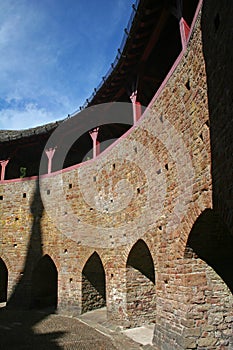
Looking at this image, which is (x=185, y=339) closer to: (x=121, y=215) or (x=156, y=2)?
(x=121, y=215)

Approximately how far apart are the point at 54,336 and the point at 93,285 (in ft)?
10.9

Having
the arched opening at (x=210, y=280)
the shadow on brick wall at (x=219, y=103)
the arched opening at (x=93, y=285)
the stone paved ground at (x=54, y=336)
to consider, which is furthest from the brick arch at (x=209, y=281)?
the arched opening at (x=93, y=285)

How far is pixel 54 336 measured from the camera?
313 inches

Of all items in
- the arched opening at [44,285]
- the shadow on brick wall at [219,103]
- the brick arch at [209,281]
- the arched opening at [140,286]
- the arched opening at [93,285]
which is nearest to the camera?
the shadow on brick wall at [219,103]

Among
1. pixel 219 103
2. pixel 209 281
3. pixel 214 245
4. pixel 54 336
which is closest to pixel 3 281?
pixel 54 336

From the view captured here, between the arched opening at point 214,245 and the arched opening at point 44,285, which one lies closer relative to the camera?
the arched opening at point 214,245

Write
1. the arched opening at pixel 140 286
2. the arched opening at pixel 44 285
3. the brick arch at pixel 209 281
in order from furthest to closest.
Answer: the arched opening at pixel 44 285, the arched opening at pixel 140 286, the brick arch at pixel 209 281

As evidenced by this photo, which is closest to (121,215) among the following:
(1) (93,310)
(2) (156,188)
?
(2) (156,188)

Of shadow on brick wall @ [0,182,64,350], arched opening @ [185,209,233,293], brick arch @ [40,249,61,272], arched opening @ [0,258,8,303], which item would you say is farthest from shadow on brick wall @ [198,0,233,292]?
arched opening @ [0,258,8,303]

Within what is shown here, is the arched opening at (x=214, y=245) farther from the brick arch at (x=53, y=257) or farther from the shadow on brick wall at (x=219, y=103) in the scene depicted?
the brick arch at (x=53, y=257)

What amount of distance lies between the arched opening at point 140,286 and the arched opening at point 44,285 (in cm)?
491

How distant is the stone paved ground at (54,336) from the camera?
7.04 metres

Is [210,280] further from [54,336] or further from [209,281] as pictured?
[54,336]

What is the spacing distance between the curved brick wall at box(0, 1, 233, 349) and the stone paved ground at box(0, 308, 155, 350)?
86 centimetres
